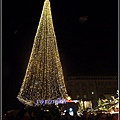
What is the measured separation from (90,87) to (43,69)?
37.7m

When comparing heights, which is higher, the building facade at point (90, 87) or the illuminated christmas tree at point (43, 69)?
the illuminated christmas tree at point (43, 69)

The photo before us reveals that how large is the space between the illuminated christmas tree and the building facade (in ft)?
111

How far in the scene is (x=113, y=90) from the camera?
52219mm

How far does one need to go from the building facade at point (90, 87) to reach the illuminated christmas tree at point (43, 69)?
33.8 meters

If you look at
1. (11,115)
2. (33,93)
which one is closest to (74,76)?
(33,93)

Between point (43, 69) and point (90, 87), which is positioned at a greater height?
point (43, 69)

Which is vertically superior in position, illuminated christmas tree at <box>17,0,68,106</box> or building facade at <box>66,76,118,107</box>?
illuminated christmas tree at <box>17,0,68,106</box>

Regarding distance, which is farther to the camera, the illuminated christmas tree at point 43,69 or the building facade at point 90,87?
the building facade at point 90,87

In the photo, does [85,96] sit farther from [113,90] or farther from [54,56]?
[54,56]

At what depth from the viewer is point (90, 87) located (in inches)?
2036

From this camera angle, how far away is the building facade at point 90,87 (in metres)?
50.3

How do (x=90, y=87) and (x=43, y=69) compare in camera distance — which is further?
(x=90, y=87)

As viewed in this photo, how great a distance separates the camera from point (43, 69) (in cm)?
1521

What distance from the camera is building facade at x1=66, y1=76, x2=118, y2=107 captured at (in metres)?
50.3
